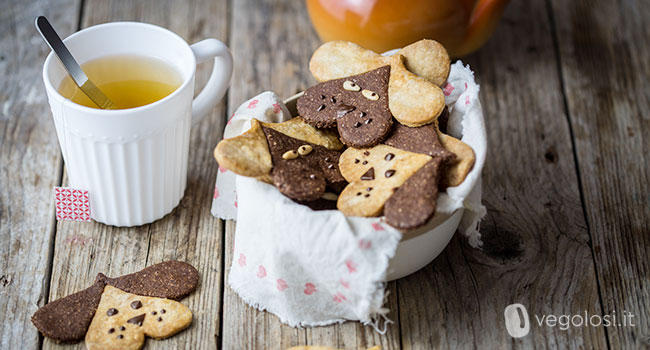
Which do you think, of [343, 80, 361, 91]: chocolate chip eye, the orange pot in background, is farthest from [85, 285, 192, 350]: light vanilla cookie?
the orange pot in background

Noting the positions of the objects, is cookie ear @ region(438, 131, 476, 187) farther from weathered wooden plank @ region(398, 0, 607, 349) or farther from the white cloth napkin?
weathered wooden plank @ region(398, 0, 607, 349)

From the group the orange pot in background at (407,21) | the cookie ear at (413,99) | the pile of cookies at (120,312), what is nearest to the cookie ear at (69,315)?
the pile of cookies at (120,312)

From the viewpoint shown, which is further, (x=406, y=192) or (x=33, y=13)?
(x=33, y=13)

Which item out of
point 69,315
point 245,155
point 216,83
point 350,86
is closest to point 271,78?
point 216,83

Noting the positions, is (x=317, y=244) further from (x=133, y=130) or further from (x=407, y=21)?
(x=407, y=21)

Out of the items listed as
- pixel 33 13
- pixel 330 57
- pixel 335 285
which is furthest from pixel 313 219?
pixel 33 13

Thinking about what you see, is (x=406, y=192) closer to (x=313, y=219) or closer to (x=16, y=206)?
(x=313, y=219)

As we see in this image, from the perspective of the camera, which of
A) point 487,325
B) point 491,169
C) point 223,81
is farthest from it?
point 491,169

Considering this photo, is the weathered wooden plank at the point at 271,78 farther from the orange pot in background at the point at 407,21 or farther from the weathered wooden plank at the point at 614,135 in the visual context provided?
the weathered wooden plank at the point at 614,135

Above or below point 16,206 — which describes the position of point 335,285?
above
